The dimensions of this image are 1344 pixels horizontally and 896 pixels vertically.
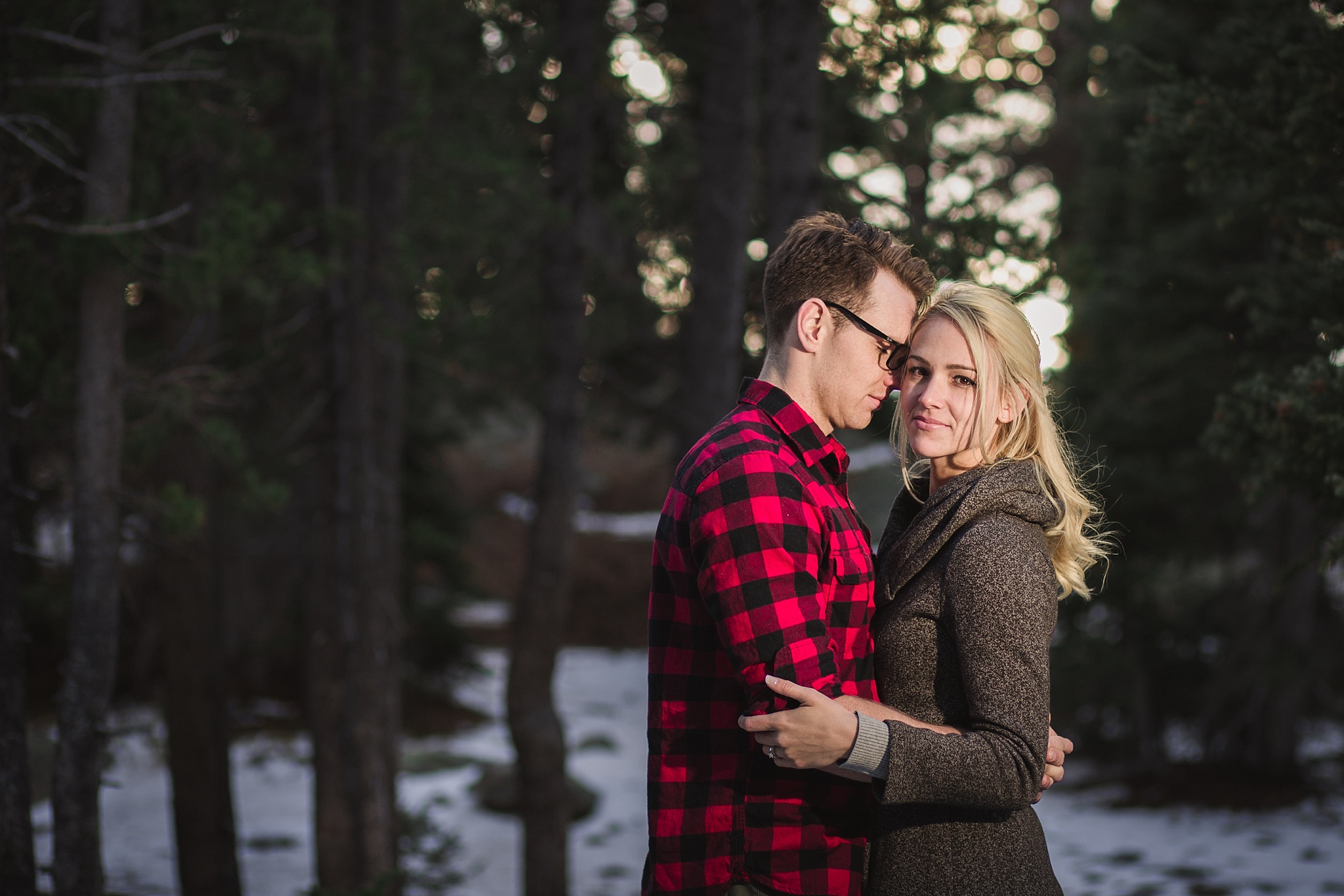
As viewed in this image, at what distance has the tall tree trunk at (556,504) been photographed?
9867 mm

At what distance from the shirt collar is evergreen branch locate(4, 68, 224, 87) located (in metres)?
4.27

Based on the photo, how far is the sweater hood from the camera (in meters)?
2.64

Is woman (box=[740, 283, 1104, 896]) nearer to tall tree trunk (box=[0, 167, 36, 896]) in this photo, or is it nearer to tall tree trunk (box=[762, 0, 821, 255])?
tall tree trunk (box=[0, 167, 36, 896])

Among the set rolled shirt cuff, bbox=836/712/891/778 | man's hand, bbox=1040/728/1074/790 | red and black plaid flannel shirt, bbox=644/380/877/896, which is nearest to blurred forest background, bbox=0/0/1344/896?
man's hand, bbox=1040/728/1074/790

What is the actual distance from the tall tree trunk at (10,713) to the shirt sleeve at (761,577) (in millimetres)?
4082

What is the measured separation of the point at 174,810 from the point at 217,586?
71.0 inches

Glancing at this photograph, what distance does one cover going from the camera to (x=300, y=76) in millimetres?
9703

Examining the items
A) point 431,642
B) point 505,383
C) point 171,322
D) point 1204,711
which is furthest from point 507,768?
point 1204,711

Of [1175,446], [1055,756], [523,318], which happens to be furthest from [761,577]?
[1175,446]

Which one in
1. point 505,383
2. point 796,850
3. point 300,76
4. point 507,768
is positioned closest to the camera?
point 796,850

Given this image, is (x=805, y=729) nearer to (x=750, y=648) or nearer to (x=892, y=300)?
(x=750, y=648)

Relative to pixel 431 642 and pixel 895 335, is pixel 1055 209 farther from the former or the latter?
pixel 895 335

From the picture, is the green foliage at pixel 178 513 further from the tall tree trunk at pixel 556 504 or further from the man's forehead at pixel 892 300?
the man's forehead at pixel 892 300

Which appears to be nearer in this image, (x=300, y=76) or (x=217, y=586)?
(x=217, y=586)
